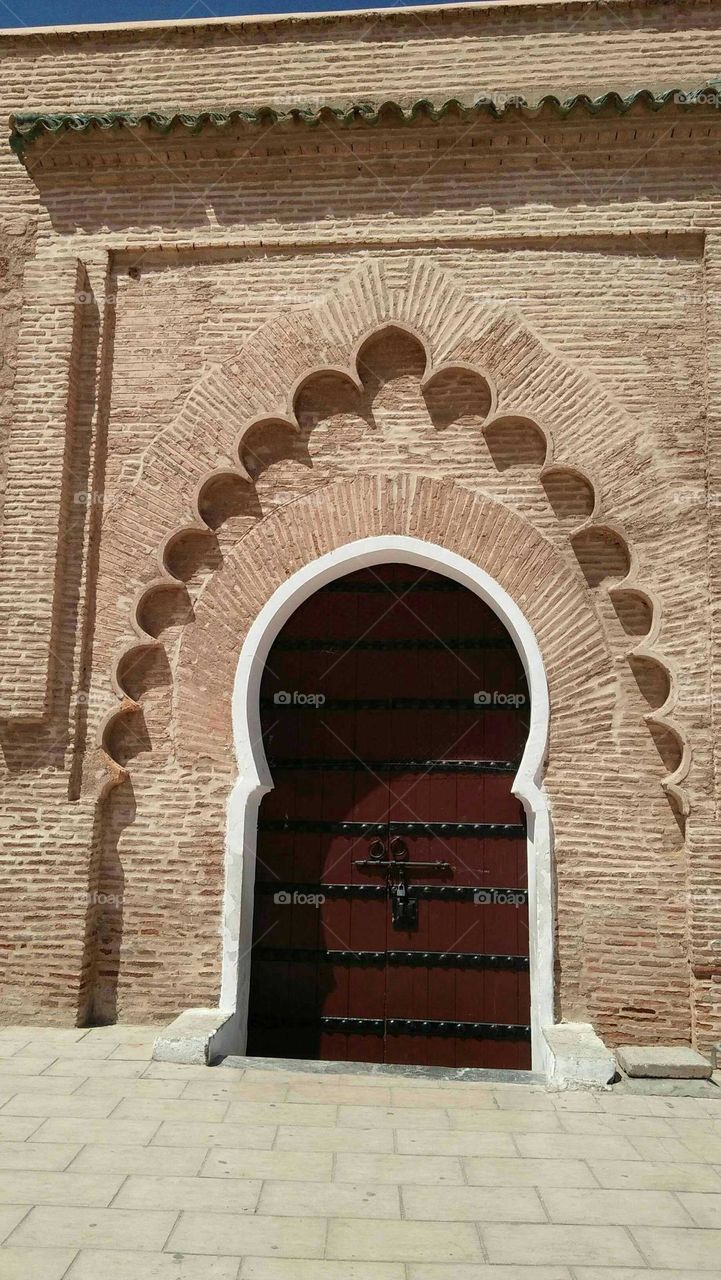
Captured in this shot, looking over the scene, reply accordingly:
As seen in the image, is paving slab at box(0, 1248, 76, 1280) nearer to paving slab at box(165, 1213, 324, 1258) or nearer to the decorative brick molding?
paving slab at box(165, 1213, 324, 1258)

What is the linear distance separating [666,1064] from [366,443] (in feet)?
11.8

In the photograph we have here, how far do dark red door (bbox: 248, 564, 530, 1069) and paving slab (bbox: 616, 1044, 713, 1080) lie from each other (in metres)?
0.77

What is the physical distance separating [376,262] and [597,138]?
1465 mm

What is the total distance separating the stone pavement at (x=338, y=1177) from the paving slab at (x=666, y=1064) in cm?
16

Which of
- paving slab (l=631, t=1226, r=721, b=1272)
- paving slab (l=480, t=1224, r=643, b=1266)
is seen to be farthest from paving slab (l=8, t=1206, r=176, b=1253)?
paving slab (l=631, t=1226, r=721, b=1272)

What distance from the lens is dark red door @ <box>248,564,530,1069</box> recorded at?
5.48m

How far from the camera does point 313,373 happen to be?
5715 mm

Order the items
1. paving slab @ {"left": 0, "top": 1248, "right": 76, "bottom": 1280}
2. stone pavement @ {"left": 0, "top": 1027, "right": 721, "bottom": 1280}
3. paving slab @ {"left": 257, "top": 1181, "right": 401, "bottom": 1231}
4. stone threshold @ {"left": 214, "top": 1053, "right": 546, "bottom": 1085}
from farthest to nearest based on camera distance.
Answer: stone threshold @ {"left": 214, "top": 1053, "right": 546, "bottom": 1085}
paving slab @ {"left": 257, "top": 1181, "right": 401, "bottom": 1231}
stone pavement @ {"left": 0, "top": 1027, "right": 721, "bottom": 1280}
paving slab @ {"left": 0, "top": 1248, "right": 76, "bottom": 1280}

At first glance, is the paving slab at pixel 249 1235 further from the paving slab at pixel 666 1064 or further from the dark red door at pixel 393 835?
the dark red door at pixel 393 835

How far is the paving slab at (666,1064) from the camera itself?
461 cm

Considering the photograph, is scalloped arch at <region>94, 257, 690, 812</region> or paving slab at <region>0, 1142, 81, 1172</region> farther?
scalloped arch at <region>94, 257, 690, 812</region>

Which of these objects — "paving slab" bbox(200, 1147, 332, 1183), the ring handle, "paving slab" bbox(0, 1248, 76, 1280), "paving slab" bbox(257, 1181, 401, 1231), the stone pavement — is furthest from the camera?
the ring handle

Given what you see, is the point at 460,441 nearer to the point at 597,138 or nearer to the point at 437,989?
the point at 597,138

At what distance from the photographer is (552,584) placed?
5441 millimetres
